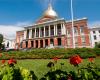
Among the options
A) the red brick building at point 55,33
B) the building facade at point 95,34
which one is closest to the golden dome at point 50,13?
the red brick building at point 55,33

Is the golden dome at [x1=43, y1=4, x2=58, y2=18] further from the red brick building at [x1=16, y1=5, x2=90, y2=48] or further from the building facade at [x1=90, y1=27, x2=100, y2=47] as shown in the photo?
the building facade at [x1=90, y1=27, x2=100, y2=47]

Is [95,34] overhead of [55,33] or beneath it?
overhead

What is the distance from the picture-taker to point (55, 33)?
5759 cm

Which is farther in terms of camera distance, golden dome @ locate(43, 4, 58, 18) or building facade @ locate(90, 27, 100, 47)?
building facade @ locate(90, 27, 100, 47)

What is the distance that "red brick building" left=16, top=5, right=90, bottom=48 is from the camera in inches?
2178

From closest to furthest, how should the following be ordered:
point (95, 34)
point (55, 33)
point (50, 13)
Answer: point (55, 33) → point (50, 13) → point (95, 34)

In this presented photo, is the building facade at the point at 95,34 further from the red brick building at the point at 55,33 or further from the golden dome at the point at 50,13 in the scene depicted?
the red brick building at the point at 55,33

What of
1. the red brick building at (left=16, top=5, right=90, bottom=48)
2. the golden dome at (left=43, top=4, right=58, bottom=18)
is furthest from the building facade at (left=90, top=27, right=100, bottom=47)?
the red brick building at (left=16, top=5, right=90, bottom=48)

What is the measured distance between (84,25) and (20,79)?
5261 centimetres

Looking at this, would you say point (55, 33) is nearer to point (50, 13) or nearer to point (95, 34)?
point (50, 13)

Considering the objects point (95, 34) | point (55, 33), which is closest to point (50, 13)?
point (55, 33)

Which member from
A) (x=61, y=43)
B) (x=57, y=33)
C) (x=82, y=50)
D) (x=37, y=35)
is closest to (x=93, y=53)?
(x=82, y=50)

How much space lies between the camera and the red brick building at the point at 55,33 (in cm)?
5531

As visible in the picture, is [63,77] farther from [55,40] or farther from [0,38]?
[0,38]
